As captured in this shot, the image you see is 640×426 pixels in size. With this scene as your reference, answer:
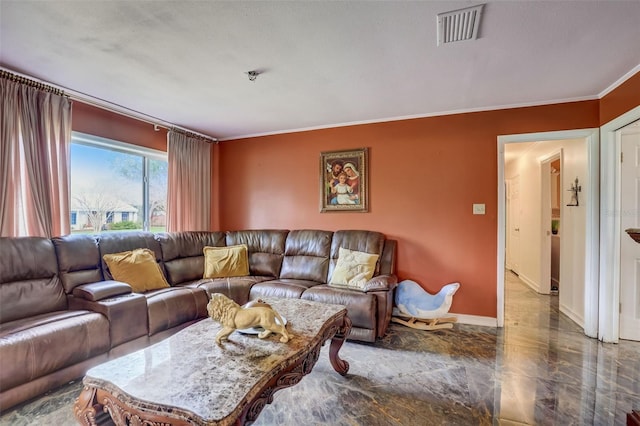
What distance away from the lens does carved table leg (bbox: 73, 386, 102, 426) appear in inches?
47.6

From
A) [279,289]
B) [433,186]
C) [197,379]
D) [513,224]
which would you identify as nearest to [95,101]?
[279,289]

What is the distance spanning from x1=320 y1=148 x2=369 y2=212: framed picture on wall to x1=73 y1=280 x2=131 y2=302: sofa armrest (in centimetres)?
239

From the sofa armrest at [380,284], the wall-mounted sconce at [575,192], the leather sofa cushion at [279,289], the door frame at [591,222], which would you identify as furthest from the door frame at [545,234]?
the leather sofa cushion at [279,289]

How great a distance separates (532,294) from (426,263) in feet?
7.37

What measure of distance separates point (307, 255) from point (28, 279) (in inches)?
98.9

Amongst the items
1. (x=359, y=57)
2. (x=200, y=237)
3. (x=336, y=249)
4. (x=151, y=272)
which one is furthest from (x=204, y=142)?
(x=359, y=57)

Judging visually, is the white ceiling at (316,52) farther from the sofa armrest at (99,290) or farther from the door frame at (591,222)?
the sofa armrest at (99,290)

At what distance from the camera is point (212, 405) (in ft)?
3.45

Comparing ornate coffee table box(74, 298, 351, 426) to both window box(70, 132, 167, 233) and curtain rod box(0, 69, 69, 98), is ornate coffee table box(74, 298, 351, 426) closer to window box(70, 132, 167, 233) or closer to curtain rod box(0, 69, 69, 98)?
window box(70, 132, 167, 233)

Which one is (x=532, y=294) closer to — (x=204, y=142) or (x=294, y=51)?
(x=294, y=51)

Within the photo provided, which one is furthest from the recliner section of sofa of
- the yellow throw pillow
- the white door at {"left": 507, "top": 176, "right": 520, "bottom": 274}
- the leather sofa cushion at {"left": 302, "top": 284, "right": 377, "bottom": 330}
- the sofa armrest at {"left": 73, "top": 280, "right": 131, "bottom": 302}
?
the white door at {"left": 507, "top": 176, "right": 520, "bottom": 274}

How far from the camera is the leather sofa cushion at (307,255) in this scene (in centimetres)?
354

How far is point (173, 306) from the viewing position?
2.64 meters

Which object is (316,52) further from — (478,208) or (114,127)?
(114,127)
